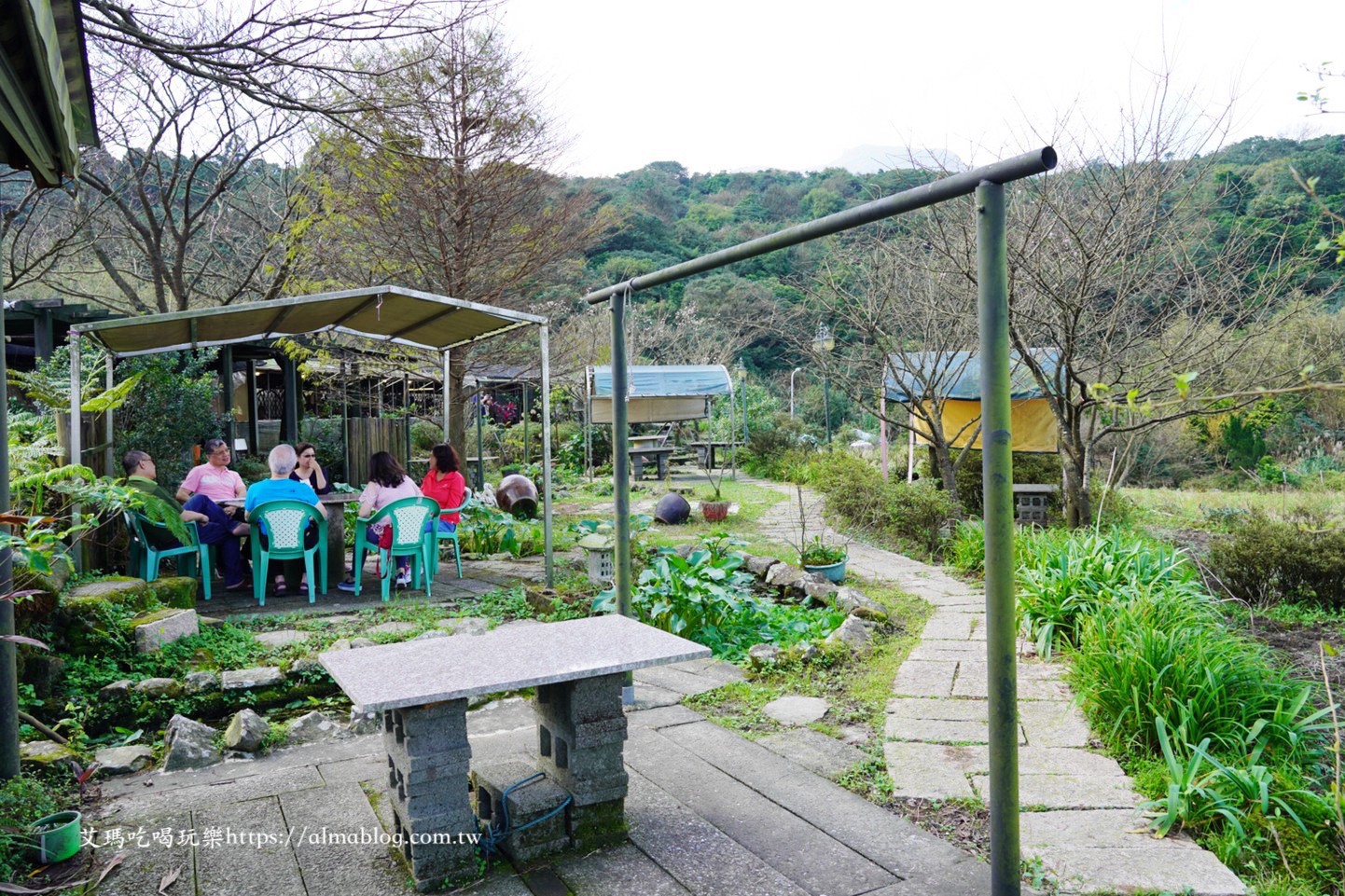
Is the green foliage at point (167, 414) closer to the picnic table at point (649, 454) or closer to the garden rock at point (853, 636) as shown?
the garden rock at point (853, 636)

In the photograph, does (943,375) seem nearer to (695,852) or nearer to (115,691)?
(695,852)

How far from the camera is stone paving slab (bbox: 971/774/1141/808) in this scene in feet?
9.50

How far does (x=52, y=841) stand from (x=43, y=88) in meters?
2.11

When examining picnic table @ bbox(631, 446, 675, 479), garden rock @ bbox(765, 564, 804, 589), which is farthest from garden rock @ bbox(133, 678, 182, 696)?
picnic table @ bbox(631, 446, 675, 479)

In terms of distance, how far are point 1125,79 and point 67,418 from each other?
7.62m

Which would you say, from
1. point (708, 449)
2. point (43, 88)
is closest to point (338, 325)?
point (43, 88)

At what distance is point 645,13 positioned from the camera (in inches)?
282

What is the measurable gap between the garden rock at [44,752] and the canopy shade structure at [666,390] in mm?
12072

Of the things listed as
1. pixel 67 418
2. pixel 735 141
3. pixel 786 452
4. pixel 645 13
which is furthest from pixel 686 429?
pixel 735 141

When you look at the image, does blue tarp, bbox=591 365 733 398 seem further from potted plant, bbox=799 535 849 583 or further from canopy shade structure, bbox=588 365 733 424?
potted plant, bbox=799 535 849 583

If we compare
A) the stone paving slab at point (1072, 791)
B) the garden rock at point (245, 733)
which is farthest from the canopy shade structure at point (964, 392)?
the garden rock at point (245, 733)

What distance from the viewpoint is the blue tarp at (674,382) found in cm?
1566

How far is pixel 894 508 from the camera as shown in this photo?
805cm

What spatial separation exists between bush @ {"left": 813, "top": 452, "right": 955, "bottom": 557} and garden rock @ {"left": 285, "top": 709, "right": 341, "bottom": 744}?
5.40 m
